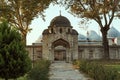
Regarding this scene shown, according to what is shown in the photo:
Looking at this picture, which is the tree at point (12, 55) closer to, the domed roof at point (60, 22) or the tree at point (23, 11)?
the tree at point (23, 11)

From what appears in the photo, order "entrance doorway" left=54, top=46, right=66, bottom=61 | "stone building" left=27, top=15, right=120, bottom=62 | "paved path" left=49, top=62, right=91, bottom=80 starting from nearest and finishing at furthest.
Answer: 1. "paved path" left=49, top=62, right=91, bottom=80
2. "stone building" left=27, top=15, right=120, bottom=62
3. "entrance doorway" left=54, top=46, right=66, bottom=61

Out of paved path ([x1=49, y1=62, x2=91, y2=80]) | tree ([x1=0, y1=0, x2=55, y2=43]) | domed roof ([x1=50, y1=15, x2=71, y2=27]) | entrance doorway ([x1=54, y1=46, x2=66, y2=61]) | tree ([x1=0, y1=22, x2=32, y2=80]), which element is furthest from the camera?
entrance doorway ([x1=54, y1=46, x2=66, y2=61])

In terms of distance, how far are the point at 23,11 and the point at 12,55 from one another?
1064 inches

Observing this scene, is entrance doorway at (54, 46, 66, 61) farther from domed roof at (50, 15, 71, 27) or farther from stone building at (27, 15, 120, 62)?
domed roof at (50, 15, 71, 27)

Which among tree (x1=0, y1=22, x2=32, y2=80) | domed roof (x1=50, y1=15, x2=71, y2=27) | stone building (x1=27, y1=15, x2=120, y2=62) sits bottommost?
tree (x1=0, y1=22, x2=32, y2=80)

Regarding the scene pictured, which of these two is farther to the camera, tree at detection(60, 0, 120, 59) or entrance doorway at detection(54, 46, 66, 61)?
entrance doorway at detection(54, 46, 66, 61)

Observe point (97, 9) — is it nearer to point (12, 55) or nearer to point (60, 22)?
point (60, 22)

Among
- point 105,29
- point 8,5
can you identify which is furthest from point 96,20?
point 8,5

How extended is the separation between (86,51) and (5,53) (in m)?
40.3

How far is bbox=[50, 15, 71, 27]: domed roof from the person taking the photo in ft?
164

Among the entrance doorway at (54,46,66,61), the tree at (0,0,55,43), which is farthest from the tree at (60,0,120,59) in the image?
the entrance doorway at (54,46,66,61)

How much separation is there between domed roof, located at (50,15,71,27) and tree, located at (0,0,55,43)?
28.4ft

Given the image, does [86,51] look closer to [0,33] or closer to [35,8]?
→ [35,8]

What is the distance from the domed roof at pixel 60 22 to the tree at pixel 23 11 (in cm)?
866
